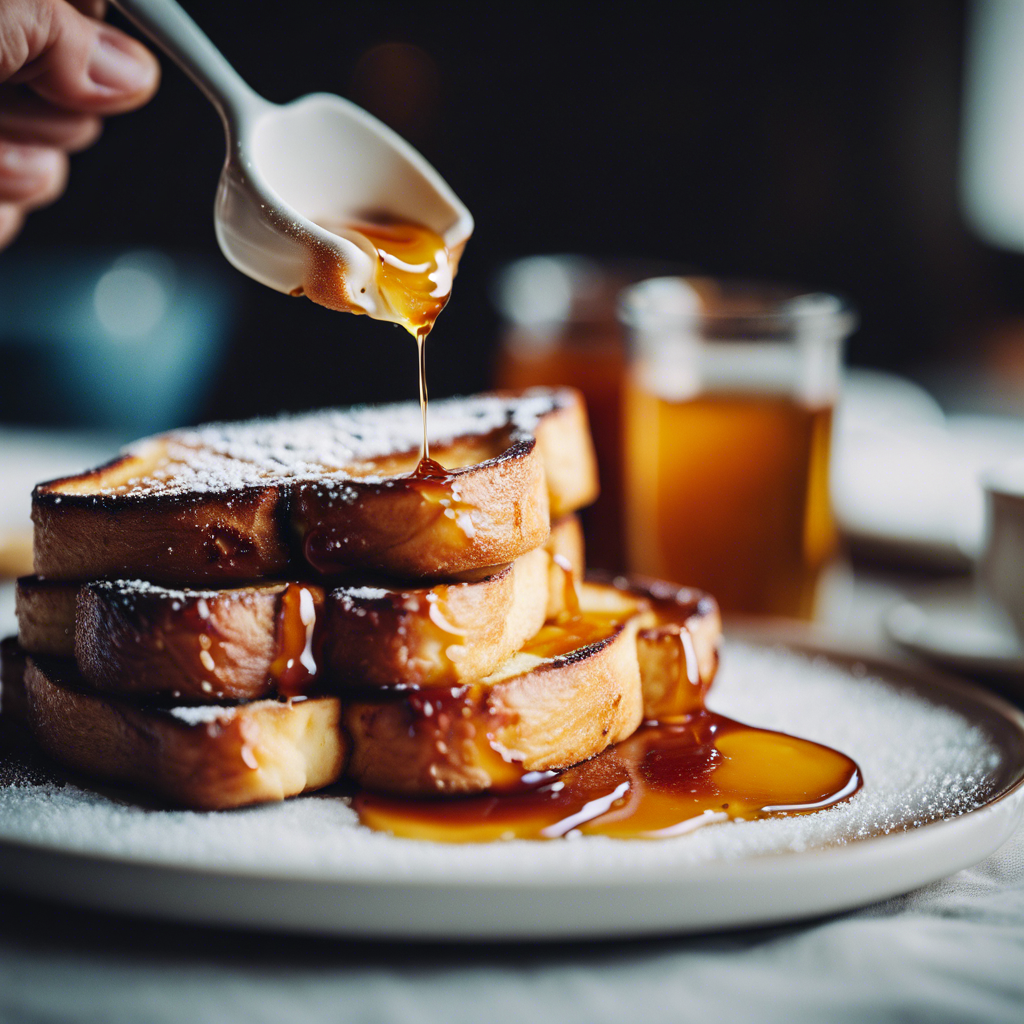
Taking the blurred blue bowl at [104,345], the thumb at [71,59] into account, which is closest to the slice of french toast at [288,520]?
the thumb at [71,59]

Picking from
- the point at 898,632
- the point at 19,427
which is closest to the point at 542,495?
the point at 898,632

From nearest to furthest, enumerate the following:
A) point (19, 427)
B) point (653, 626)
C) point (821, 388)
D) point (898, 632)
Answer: point (653, 626)
point (898, 632)
point (821, 388)
point (19, 427)

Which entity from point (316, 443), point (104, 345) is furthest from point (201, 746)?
point (104, 345)

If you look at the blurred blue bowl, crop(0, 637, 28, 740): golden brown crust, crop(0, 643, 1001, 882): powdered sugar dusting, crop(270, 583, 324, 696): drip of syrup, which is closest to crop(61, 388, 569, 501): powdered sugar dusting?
crop(270, 583, 324, 696): drip of syrup

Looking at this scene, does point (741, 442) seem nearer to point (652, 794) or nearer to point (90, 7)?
point (652, 794)

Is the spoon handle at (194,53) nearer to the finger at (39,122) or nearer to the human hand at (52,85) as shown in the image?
the human hand at (52,85)

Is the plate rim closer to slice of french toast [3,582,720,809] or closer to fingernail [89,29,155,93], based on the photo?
slice of french toast [3,582,720,809]

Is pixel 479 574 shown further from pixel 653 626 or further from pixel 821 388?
pixel 821 388
